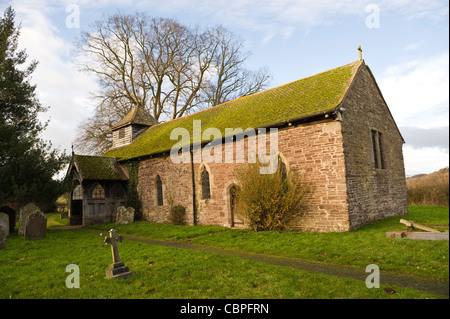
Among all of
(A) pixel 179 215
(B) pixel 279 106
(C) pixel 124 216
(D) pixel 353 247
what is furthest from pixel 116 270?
(C) pixel 124 216

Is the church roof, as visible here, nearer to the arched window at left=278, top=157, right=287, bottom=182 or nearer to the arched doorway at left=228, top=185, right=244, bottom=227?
the arched doorway at left=228, top=185, right=244, bottom=227

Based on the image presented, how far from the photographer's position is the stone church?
1048 cm

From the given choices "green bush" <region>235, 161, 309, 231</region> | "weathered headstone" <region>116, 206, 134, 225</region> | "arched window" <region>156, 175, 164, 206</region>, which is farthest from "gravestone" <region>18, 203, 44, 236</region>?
"green bush" <region>235, 161, 309, 231</region>

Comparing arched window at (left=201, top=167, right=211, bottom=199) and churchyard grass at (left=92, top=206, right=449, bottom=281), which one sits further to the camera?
arched window at (left=201, top=167, right=211, bottom=199)

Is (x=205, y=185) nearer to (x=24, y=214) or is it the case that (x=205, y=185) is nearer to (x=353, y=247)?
(x=353, y=247)

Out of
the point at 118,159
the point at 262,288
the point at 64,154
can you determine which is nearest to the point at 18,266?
the point at 262,288

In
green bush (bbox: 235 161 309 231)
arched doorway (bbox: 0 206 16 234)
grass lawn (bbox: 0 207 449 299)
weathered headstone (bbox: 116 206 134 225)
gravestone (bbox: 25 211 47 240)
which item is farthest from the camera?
weathered headstone (bbox: 116 206 134 225)

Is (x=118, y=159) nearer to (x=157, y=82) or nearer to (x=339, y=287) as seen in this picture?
(x=157, y=82)

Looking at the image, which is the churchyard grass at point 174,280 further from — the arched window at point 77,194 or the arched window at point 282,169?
the arched window at point 77,194

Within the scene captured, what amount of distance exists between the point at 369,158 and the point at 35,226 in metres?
14.7

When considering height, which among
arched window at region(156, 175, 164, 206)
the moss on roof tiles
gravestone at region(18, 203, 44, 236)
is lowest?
gravestone at region(18, 203, 44, 236)

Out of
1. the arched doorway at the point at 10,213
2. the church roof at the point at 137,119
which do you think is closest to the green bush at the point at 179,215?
the arched doorway at the point at 10,213

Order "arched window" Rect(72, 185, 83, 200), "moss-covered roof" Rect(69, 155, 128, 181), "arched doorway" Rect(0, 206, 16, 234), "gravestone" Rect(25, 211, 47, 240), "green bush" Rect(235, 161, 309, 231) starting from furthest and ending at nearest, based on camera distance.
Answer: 1. "arched window" Rect(72, 185, 83, 200)
2. "moss-covered roof" Rect(69, 155, 128, 181)
3. "arched doorway" Rect(0, 206, 16, 234)
4. "gravestone" Rect(25, 211, 47, 240)
5. "green bush" Rect(235, 161, 309, 231)

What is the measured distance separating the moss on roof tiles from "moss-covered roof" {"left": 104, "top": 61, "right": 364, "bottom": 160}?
3.10ft
